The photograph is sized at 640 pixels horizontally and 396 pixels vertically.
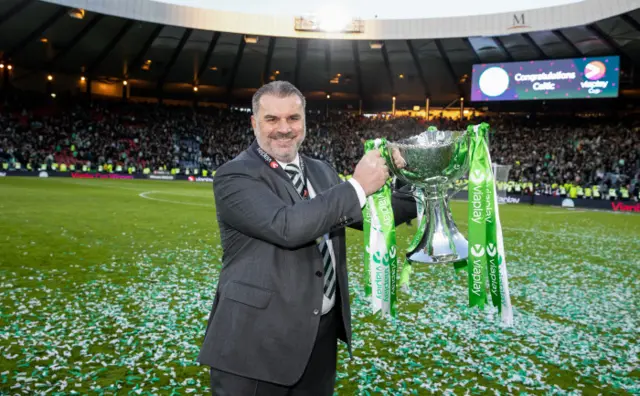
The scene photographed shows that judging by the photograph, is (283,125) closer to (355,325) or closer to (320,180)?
(320,180)

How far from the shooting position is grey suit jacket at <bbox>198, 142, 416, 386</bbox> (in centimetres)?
195

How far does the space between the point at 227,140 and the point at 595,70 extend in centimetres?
2765

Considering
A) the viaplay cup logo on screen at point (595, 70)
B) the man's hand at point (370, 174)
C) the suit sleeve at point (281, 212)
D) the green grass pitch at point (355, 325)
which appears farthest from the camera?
the viaplay cup logo on screen at point (595, 70)

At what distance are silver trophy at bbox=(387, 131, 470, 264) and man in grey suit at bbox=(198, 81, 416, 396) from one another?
30 centimetres

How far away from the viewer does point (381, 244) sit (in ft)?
8.59

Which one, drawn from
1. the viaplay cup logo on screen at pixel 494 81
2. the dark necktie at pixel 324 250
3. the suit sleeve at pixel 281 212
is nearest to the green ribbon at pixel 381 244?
the dark necktie at pixel 324 250

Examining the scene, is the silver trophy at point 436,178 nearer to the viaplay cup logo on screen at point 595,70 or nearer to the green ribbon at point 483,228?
the green ribbon at point 483,228

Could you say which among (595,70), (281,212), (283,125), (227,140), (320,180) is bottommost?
(281,212)

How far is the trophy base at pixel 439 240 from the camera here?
2477 millimetres

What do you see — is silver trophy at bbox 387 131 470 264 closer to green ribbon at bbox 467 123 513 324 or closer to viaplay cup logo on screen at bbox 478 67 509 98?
green ribbon at bbox 467 123 513 324

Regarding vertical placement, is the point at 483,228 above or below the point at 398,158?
below

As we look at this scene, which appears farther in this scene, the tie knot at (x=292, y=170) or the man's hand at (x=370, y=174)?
the tie knot at (x=292, y=170)

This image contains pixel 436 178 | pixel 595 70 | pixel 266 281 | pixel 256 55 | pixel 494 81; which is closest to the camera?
pixel 266 281

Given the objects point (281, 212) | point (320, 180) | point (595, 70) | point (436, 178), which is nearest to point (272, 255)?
point (281, 212)
